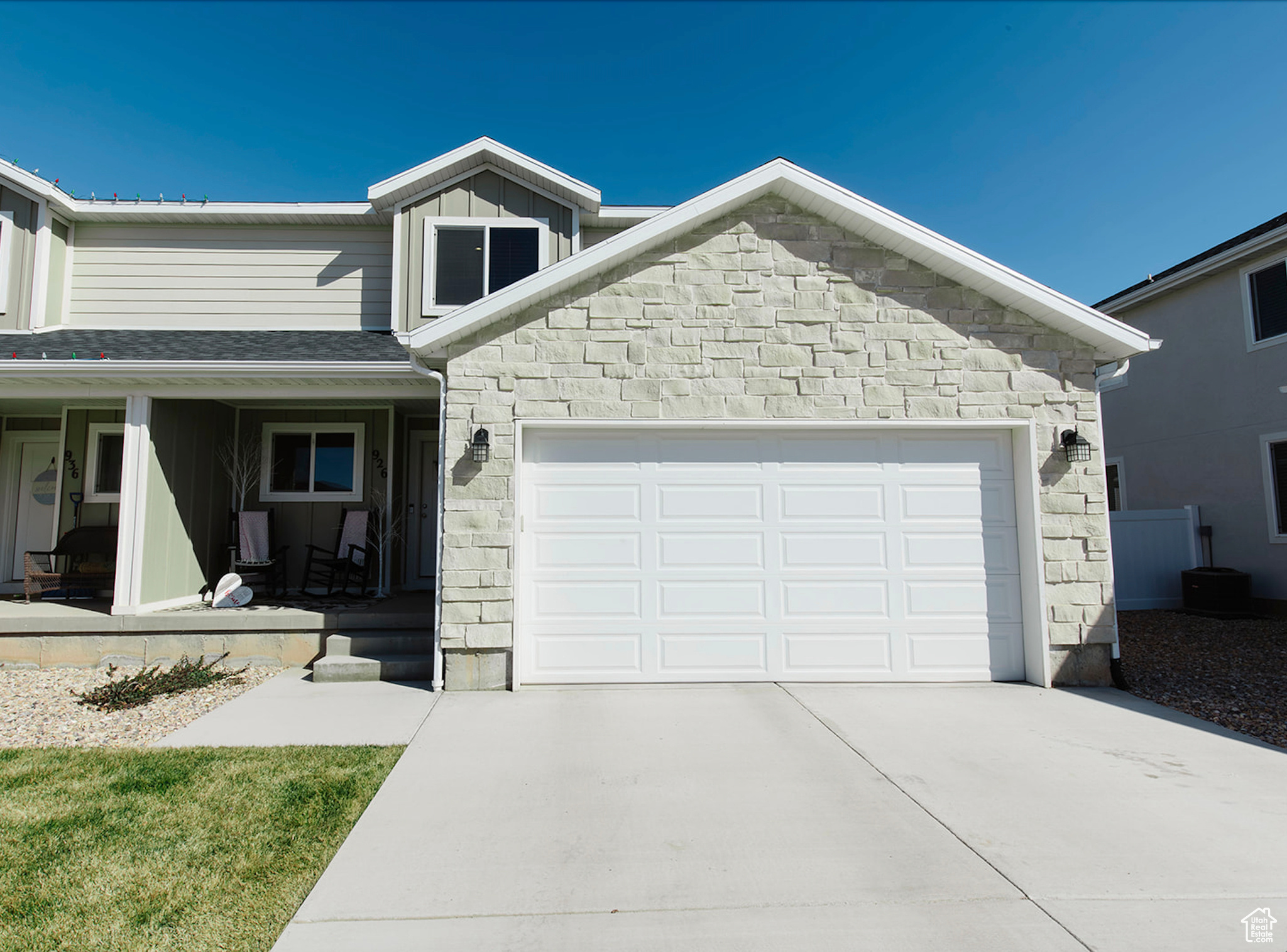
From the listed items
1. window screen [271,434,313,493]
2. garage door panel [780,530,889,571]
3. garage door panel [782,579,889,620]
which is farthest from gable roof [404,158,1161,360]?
window screen [271,434,313,493]

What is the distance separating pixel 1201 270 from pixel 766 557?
32.4 feet

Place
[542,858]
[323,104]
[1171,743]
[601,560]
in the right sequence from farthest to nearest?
[323,104]
[601,560]
[1171,743]
[542,858]

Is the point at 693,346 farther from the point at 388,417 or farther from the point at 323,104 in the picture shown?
the point at 323,104

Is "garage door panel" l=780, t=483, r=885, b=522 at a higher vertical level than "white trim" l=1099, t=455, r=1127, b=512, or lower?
lower

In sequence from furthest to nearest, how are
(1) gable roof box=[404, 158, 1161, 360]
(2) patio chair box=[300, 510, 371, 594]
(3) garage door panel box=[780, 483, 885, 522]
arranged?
(2) patio chair box=[300, 510, 371, 594], (3) garage door panel box=[780, 483, 885, 522], (1) gable roof box=[404, 158, 1161, 360]

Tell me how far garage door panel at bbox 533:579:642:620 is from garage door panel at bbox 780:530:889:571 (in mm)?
1483

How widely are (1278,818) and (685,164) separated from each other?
1306 cm

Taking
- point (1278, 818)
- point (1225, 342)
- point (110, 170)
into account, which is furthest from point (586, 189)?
point (1225, 342)

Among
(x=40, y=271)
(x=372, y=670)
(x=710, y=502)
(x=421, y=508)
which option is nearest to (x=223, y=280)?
(x=40, y=271)

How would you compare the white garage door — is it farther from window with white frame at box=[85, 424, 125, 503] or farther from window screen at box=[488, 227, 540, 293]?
window with white frame at box=[85, 424, 125, 503]

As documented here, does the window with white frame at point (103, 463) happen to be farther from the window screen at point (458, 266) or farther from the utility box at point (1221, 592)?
the utility box at point (1221, 592)

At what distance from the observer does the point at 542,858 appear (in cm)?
306

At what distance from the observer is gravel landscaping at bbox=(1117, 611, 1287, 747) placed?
5414 mm

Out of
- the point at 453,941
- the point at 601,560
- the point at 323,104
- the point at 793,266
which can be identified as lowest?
the point at 453,941
